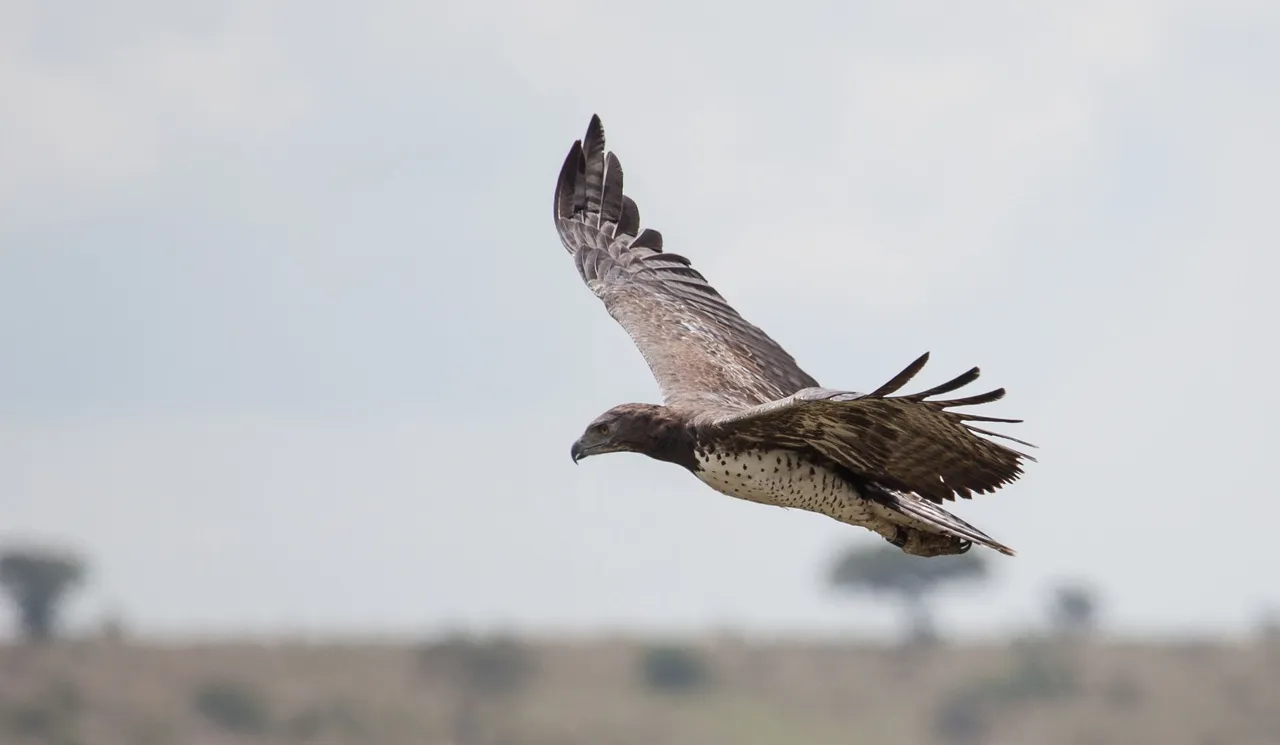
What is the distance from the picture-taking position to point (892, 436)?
44.1ft

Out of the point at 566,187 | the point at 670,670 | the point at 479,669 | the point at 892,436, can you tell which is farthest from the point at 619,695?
the point at 892,436

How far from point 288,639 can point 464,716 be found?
22.5 feet

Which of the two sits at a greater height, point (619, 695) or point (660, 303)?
point (619, 695)

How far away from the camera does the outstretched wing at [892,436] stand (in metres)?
12.8

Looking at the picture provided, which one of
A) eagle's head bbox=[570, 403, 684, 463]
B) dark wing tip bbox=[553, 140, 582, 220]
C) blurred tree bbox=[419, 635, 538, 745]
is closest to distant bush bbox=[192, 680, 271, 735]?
blurred tree bbox=[419, 635, 538, 745]

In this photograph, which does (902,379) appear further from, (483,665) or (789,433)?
(483,665)

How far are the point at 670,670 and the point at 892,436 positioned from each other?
238ft

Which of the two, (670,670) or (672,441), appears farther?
(670,670)

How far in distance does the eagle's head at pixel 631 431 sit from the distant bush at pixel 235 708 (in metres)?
66.5

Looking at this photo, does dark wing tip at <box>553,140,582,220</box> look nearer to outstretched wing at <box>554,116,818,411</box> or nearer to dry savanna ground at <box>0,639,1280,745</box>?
outstretched wing at <box>554,116,818,411</box>

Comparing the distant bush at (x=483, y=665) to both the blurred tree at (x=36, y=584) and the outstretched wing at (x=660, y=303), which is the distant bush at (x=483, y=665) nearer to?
the blurred tree at (x=36, y=584)

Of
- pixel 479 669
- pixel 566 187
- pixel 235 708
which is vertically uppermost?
pixel 479 669

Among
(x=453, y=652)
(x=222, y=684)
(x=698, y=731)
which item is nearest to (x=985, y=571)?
(x=698, y=731)

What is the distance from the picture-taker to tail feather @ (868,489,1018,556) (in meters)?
14.1
